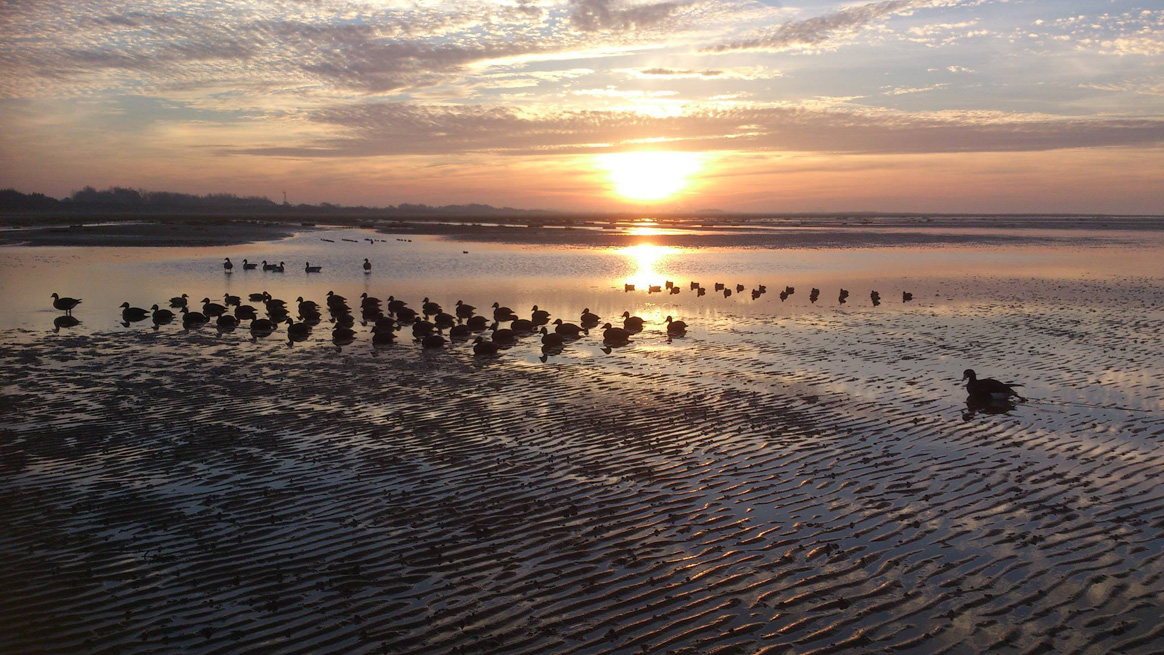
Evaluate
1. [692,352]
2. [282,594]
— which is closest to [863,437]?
[692,352]

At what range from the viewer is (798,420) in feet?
50.2

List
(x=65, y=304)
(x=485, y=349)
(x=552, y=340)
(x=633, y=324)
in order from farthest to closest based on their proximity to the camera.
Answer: (x=65, y=304), (x=633, y=324), (x=552, y=340), (x=485, y=349)

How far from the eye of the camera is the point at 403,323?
27781 millimetres

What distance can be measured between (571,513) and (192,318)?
2072 cm

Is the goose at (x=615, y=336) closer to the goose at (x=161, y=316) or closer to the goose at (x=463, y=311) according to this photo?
the goose at (x=463, y=311)

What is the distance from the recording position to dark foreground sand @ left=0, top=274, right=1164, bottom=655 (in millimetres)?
7809

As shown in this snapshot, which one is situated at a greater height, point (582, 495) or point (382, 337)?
point (382, 337)

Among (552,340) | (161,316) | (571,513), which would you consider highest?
(161,316)

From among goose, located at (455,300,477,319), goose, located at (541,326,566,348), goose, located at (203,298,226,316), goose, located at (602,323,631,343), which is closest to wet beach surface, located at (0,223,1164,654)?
goose, located at (602,323,631,343)

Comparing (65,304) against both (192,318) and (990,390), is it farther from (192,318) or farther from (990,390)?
(990,390)

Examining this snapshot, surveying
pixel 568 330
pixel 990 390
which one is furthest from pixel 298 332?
pixel 990 390

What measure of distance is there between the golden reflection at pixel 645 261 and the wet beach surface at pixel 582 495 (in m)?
18.0

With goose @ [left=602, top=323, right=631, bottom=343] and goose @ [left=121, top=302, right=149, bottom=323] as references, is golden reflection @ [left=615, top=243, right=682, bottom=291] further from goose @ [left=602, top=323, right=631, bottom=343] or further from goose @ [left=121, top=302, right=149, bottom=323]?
goose @ [left=121, top=302, right=149, bottom=323]

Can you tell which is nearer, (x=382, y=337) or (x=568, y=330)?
(x=382, y=337)
